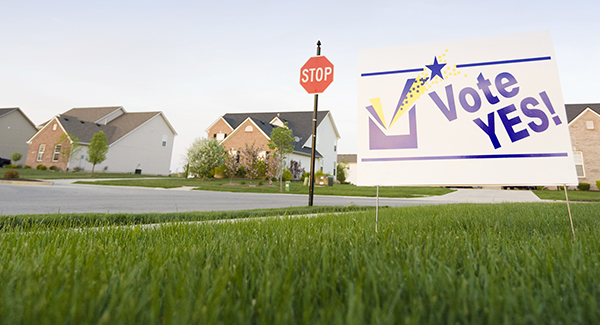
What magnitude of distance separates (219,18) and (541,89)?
43.5ft

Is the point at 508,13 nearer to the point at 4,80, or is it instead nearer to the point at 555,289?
the point at 555,289

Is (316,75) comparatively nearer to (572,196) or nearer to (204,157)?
(572,196)

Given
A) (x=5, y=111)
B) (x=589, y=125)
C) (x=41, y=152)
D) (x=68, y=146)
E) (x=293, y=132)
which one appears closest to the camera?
(x=589, y=125)

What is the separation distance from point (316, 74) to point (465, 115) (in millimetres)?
6074

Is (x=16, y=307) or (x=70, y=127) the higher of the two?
(x=70, y=127)

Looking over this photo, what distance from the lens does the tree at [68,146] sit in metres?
29.4

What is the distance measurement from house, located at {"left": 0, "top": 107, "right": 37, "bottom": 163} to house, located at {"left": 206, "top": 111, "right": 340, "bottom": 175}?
26054 millimetres

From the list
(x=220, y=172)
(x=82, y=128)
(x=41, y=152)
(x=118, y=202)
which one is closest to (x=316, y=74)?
(x=118, y=202)

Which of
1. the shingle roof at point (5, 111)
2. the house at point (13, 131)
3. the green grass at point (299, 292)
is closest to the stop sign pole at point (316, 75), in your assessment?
the green grass at point (299, 292)

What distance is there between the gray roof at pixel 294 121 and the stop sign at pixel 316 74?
76.2 ft

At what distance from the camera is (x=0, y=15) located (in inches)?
712

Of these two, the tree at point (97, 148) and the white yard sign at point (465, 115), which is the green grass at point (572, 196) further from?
the tree at point (97, 148)

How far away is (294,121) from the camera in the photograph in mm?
36781

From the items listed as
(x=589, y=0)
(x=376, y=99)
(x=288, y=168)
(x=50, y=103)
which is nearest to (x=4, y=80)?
(x=50, y=103)
